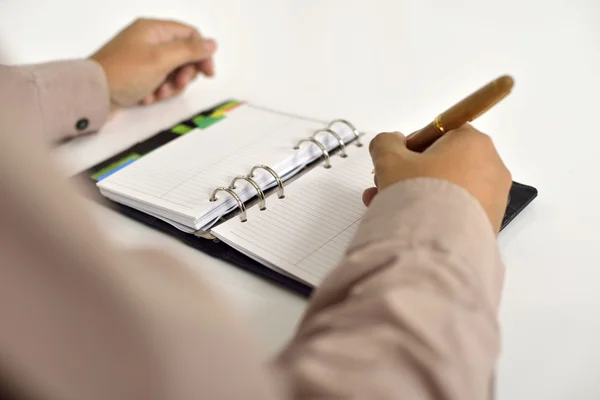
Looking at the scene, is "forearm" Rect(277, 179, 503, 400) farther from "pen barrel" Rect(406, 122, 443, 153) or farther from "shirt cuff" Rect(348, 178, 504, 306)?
"pen barrel" Rect(406, 122, 443, 153)

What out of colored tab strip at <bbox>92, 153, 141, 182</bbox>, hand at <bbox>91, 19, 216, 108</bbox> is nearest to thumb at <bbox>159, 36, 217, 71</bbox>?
hand at <bbox>91, 19, 216, 108</bbox>

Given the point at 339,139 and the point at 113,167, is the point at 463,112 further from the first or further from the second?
the point at 113,167

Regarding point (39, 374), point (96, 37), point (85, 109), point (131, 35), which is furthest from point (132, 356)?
point (96, 37)

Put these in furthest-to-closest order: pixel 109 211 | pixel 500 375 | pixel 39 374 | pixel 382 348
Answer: pixel 109 211 < pixel 500 375 < pixel 382 348 < pixel 39 374

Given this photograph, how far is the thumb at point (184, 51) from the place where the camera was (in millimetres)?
1000

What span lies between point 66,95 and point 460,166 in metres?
0.61

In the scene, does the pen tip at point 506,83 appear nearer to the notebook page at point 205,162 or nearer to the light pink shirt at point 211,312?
the light pink shirt at point 211,312

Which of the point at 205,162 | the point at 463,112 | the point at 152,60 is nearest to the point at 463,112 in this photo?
the point at 463,112

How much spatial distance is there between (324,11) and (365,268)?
0.93 meters

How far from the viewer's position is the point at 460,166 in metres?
0.53

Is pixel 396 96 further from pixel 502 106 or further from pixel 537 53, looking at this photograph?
pixel 537 53

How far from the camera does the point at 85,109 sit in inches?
35.3

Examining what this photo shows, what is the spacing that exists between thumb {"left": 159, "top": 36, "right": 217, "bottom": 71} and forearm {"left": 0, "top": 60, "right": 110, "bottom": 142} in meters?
0.12

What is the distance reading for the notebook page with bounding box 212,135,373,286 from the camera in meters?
0.60
